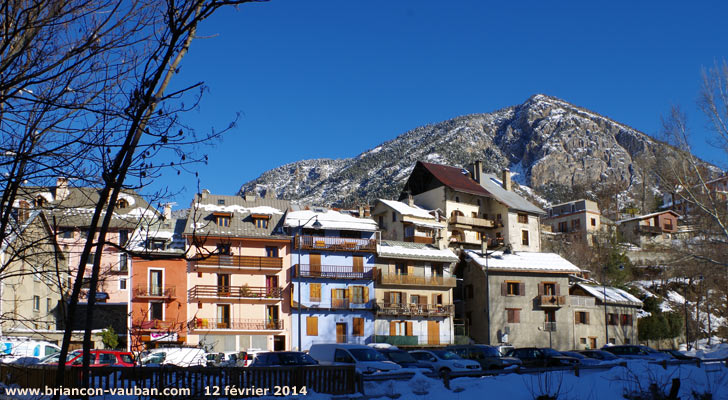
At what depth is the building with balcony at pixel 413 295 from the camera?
56719 millimetres

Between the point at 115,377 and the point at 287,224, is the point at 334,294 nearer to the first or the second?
the point at 287,224

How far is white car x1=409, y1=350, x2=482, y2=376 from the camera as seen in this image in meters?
30.7

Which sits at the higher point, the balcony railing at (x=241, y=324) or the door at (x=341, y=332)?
the balcony railing at (x=241, y=324)

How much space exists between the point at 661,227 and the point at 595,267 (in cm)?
3318

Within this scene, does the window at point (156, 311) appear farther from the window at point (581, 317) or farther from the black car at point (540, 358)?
the window at point (581, 317)

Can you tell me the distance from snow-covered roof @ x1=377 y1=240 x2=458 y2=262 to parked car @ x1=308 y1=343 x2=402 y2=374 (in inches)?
1092

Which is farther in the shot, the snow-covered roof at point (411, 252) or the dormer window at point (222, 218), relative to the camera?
the snow-covered roof at point (411, 252)

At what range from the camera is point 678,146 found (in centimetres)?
4162

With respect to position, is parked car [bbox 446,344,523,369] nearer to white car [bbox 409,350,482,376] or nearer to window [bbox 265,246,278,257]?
white car [bbox 409,350,482,376]

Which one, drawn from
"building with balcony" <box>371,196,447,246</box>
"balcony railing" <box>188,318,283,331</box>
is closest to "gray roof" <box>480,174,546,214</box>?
"building with balcony" <box>371,196,447,246</box>

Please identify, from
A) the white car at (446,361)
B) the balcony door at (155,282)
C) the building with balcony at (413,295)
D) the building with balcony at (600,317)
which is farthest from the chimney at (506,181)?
the white car at (446,361)

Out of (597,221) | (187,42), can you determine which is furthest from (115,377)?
(597,221)

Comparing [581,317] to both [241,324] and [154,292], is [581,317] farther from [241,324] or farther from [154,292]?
[154,292]

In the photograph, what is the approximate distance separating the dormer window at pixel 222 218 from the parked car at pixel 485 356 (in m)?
23.4
